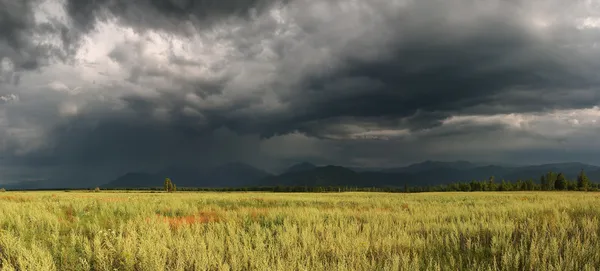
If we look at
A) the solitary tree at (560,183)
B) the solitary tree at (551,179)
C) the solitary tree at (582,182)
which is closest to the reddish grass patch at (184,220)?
the solitary tree at (560,183)

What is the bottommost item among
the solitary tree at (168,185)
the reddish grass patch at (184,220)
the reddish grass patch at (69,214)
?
the solitary tree at (168,185)

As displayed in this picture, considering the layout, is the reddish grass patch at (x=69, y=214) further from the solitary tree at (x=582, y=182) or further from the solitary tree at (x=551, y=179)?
the solitary tree at (x=551, y=179)

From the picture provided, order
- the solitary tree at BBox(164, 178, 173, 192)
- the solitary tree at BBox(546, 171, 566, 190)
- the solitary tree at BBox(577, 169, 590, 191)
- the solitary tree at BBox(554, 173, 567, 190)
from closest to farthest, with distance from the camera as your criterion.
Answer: the solitary tree at BBox(577, 169, 590, 191), the solitary tree at BBox(164, 178, 173, 192), the solitary tree at BBox(554, 173, 567, 190), the solitary tree at BBox(546, 171, 566, 190)

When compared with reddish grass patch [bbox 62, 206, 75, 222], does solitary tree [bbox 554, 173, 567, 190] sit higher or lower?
lower

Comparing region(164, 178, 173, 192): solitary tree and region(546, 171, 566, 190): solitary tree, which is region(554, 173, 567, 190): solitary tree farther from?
region(164, 178, 173, 192): solitary tree

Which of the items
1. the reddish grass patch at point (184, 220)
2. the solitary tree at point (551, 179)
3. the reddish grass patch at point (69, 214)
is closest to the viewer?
the reddish grass patch at point (184, 220)

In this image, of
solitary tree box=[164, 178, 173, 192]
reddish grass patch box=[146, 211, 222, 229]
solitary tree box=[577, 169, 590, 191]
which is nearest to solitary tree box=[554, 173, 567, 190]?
solitary tree box=[577, 169, 590, 191]

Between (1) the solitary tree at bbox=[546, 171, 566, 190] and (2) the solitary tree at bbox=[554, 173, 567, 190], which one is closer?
(2) the solitary tree at bbox=[554, 173, 567, 190]

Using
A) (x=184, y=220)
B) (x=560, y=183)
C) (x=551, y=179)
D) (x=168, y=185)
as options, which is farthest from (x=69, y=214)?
(x=551, y=179)

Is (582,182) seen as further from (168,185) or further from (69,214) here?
(69,214)

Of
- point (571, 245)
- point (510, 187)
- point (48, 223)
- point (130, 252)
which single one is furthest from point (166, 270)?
point (510, 187)

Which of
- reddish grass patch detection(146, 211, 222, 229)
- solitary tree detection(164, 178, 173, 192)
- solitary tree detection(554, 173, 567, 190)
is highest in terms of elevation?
reddish grass patch detection(146, 211, 222, 229)

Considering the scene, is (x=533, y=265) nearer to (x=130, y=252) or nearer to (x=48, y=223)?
(x=130, y=252)

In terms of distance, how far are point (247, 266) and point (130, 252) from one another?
8.05ft
